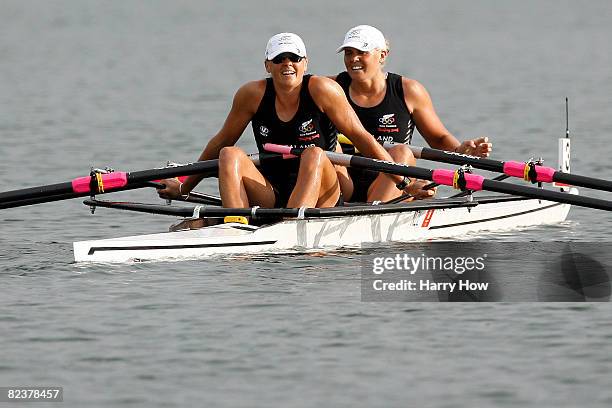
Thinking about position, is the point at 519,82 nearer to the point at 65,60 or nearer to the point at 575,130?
the point at 575,130

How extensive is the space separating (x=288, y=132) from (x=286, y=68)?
2.32 feet

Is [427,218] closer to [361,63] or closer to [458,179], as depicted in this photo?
[458,179]

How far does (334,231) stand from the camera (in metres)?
14.1

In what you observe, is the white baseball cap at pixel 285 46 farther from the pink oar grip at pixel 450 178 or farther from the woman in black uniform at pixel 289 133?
the pink oar grip at pixel 450 178

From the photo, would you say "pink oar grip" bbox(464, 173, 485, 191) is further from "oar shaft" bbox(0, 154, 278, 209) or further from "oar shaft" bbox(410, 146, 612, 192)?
"oar shaft" bbox(0, 154, 278, 209)

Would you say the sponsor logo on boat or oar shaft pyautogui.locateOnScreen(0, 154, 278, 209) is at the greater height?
oar shaft pyautogui.locateOnScreen(0, 154, 278, 209)

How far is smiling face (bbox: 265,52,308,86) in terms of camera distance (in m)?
13.9

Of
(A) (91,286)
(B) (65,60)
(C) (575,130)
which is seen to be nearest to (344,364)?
(A) (91,286)

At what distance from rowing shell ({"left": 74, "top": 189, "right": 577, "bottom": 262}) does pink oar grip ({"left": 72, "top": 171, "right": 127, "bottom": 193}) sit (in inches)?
30.4

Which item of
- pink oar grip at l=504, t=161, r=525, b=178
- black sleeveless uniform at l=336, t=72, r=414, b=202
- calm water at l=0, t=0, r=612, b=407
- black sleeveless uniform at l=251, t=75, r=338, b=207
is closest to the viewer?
calm water at l=0, t=0, r=612, b=407

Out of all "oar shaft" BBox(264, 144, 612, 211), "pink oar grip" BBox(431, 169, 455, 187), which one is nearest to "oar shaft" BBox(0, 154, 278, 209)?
"oar shaft" BBox(264, 144, 612, 211)

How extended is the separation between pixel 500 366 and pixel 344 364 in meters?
1.09

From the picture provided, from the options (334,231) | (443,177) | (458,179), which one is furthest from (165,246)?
(458,179)

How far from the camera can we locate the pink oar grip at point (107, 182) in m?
13.6
